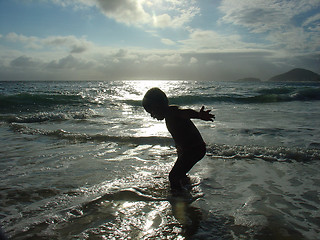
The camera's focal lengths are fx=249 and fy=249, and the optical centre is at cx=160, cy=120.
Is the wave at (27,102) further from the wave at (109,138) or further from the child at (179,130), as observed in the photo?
the child at (179,130)

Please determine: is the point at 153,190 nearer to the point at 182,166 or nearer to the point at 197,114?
the point at 182,166

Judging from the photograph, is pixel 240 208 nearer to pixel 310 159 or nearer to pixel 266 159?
pixel 266 159

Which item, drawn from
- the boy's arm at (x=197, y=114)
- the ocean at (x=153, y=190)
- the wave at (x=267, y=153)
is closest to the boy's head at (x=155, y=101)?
the boy's arm at (x=197, y=114)

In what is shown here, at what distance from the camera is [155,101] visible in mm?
2803

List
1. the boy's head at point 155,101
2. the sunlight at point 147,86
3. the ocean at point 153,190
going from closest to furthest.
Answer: the ocean at point 153,190 → the boy's head at point 155,101 → the sunlight at point 147,86

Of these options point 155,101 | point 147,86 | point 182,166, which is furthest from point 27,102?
point 147,86

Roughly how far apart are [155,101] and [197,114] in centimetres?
50

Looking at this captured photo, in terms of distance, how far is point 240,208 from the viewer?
2.47 m

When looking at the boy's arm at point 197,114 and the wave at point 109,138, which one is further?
the wave at point 109,138

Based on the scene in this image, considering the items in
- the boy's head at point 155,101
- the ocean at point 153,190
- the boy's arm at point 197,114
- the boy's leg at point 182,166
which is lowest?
the ocean at point 153,190

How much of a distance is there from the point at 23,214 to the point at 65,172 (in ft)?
3.85

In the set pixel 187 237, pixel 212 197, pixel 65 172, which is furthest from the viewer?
pixel 65 172

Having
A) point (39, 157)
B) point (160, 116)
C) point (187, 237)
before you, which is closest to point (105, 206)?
point (187, 237)

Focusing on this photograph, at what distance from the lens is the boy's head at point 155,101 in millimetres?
2783
